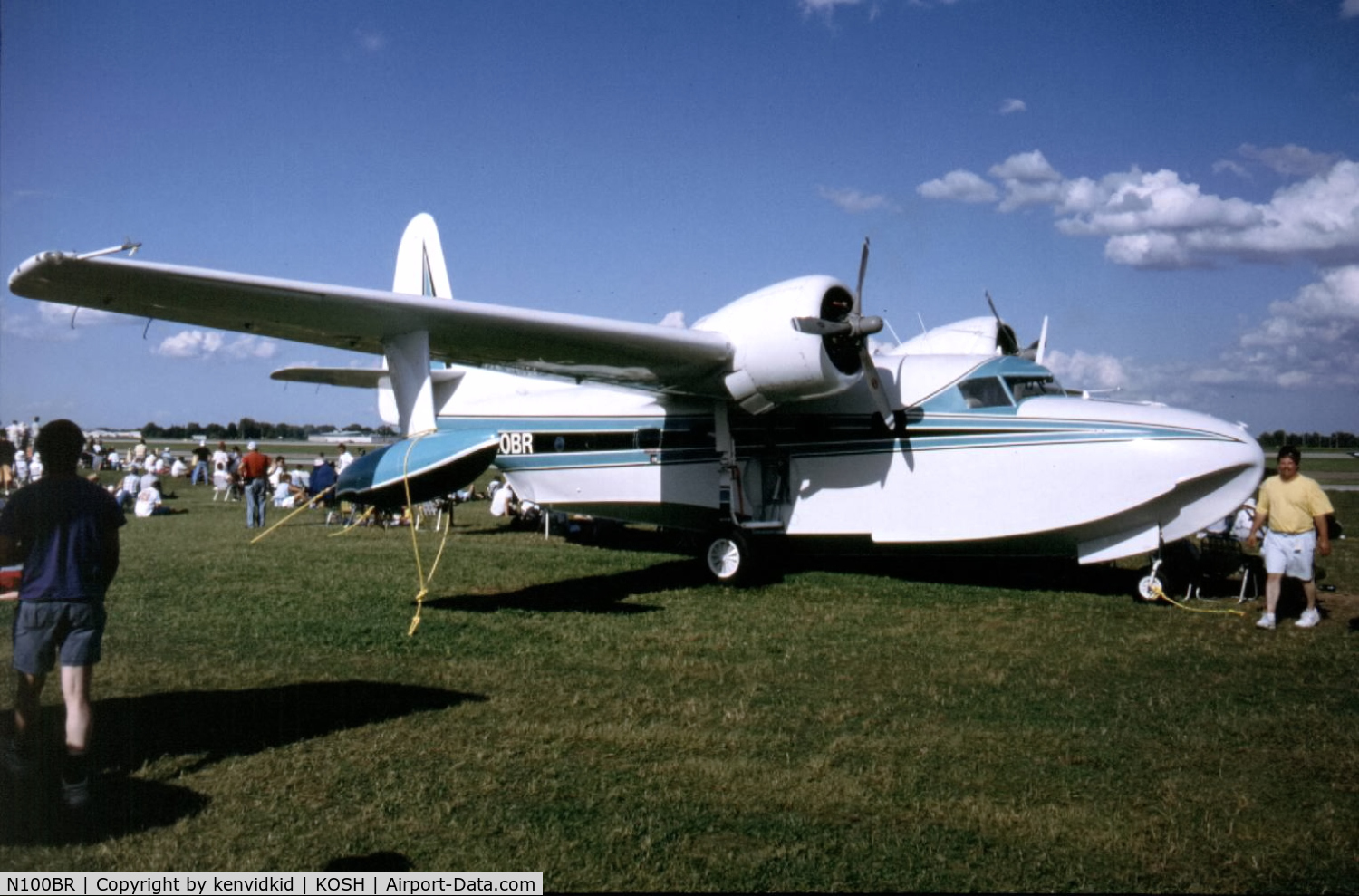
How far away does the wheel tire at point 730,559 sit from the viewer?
11602 millimetres

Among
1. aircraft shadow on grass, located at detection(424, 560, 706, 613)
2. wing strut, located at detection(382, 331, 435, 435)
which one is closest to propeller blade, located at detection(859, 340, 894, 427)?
aircraft shadow on grass, located at detection(424, 560, 706, 613)

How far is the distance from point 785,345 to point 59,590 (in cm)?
729

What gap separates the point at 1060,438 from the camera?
10.4m

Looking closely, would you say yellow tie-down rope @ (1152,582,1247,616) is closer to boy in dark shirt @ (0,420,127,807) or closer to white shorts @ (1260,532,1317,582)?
white shorts @ (1260,532,1317,582)

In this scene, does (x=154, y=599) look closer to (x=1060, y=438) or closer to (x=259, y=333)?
(x=259, y=333)

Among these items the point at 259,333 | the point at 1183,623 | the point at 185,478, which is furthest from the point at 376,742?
the point at 185,478

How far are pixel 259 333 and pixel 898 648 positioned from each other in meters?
6.62

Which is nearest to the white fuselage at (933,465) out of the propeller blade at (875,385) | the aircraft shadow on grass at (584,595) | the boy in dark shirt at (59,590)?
the propeller blade at (875,385)

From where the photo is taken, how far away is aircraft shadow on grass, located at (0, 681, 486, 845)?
165 inches

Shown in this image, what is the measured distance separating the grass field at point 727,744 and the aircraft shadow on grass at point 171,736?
24mm

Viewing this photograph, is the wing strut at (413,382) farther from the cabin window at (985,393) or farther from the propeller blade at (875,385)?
the cabin window at (985,393)

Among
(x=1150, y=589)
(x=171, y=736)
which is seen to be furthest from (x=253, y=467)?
(x=1150, y=589)

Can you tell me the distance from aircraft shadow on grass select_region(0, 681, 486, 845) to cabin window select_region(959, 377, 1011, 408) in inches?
273

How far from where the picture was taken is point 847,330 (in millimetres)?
10453
